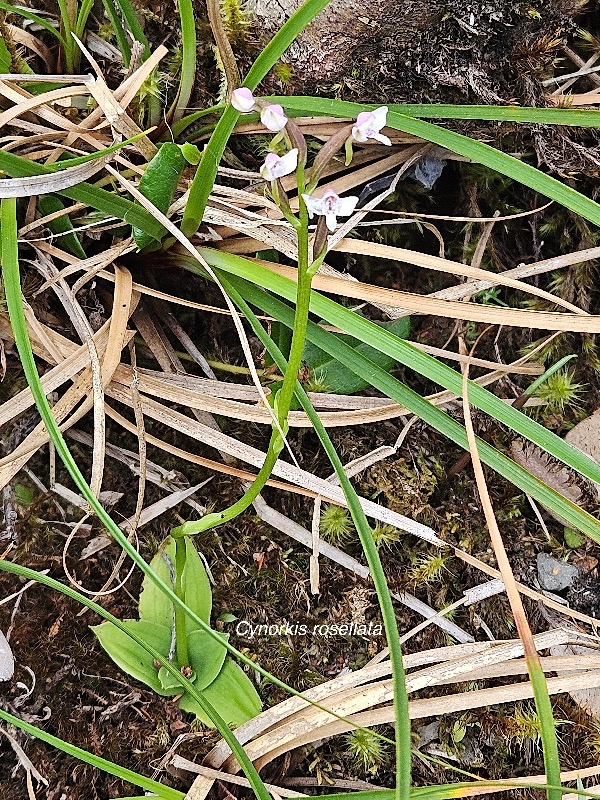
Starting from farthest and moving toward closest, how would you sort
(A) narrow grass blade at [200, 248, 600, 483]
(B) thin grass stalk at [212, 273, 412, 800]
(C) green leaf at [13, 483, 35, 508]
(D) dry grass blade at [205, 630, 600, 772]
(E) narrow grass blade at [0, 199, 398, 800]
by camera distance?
(C) green leaf at [13, 483, 35, 508], (D) dry grass blade at [205, 630, 600, 772], (A) narrow grass blade at [200, 248, 600, 483], (E) narrow grass blade at [0, 199, 398, 800], (B) thin grass stalk at [212, 273, 412, 800]

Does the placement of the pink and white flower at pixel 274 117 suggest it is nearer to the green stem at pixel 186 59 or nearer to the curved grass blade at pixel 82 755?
the green stem at pixel 186 59

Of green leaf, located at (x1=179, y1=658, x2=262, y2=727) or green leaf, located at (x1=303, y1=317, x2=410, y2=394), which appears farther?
green leaf, located at (x1=303, y1=317, x2=410, y2=394)

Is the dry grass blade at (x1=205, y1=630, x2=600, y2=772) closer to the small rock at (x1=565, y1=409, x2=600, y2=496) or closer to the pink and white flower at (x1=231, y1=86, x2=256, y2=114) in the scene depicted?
the small rock at (x1=565, y1=409, x2=600, y2=496)

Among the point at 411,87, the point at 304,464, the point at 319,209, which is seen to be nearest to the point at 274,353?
the point at 304,464

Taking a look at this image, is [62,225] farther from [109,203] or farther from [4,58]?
[4,58]

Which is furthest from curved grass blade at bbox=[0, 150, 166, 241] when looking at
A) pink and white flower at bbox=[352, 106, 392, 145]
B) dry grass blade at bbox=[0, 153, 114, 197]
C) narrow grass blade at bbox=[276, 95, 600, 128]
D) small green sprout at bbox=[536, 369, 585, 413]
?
small green sprout at bbox=[536, 369, 585, 413]

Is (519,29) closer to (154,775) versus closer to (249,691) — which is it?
(249,691)
